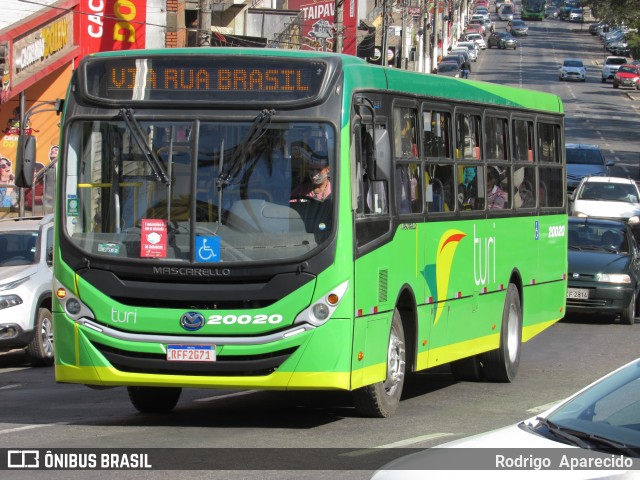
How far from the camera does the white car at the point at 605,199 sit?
99.5ft

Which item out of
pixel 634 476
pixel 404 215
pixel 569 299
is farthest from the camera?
pixel 569 299

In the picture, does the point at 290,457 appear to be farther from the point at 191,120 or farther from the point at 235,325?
the point at 191,120

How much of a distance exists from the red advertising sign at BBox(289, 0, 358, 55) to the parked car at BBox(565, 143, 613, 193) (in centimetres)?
924

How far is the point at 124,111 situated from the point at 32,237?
7.62 metres

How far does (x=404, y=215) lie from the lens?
11.2m

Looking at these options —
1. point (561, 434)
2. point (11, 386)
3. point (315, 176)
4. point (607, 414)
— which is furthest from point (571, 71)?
point (561, 434)

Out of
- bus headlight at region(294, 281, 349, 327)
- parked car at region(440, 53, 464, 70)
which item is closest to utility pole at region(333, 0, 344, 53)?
bus headlight at region(294, 281, 349, 327)

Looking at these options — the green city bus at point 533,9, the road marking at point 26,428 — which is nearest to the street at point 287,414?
the road marking at point 26,428

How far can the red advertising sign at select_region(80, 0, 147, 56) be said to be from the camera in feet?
105

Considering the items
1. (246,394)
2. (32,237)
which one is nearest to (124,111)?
(246,394)

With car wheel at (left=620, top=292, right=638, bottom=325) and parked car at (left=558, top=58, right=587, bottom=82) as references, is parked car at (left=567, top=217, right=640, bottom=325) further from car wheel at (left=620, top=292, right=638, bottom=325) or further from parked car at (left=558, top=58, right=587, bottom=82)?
parked car at (left=558, top=58, right=587, bottom=82)

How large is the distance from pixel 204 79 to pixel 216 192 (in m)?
0.93

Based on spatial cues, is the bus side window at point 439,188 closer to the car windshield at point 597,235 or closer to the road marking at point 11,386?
the road marking at point 11,386

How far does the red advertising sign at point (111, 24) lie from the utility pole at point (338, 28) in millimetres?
9180
